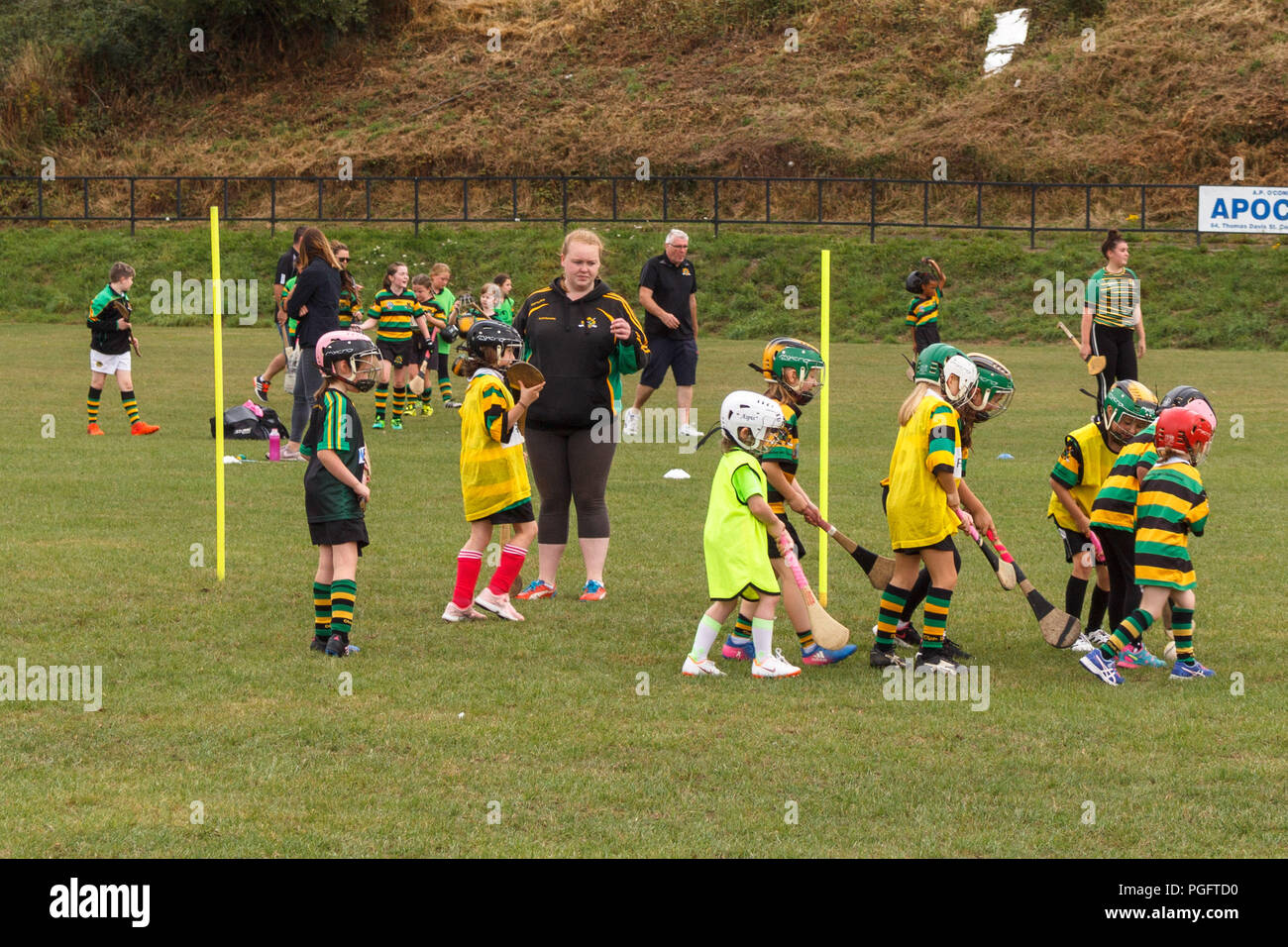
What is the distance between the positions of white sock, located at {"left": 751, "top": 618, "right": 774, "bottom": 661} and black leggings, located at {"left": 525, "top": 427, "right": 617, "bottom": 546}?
1982mm

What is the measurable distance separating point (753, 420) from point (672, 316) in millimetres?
8310

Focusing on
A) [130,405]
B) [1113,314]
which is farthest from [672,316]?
[130,405]

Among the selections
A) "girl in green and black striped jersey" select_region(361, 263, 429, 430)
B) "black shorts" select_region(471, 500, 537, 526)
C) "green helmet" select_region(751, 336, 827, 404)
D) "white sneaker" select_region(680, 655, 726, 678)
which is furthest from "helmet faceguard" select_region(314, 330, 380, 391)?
"girl in green and black striped jersey" select_region(361, 263, 429, 430)

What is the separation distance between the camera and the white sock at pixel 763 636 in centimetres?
769

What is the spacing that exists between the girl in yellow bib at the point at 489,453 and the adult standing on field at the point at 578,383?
413mm

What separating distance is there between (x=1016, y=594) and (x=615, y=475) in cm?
568

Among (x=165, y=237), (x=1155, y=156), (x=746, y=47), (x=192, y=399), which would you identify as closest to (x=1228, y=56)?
(x=1155, y=156)

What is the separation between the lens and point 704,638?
7727 mm

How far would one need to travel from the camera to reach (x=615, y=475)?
14.8 metres

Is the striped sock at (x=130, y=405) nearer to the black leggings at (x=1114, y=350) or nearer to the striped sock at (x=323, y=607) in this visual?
the striped sock at (x=323, y=607)

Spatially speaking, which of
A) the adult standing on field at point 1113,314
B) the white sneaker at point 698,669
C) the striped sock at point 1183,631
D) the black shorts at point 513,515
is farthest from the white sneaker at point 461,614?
the adult standing on field at point 1113,314

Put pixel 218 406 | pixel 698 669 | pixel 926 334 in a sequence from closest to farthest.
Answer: pixel 698 669 < pixel 218 406 < pixel 926 334

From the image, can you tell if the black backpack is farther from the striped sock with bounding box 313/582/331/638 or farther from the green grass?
the green grass

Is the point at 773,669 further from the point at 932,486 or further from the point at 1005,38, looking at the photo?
the point at 1005,38
